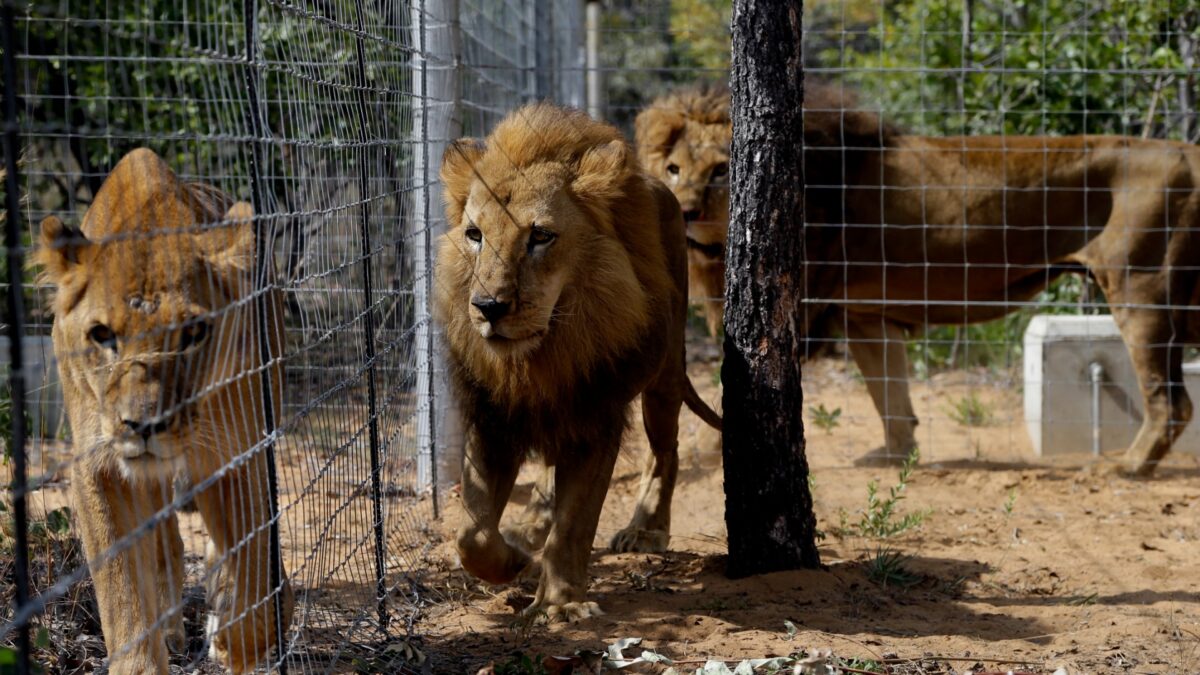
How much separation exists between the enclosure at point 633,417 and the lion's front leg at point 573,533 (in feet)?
0.36

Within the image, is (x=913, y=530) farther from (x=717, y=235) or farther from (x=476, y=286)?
(x=476, y=286)

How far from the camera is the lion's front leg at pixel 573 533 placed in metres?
4.40

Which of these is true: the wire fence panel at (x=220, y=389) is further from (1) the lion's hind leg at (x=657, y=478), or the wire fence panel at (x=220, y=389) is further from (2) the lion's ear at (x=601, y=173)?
(1) the lion's hind leg at (x=657, y=478)

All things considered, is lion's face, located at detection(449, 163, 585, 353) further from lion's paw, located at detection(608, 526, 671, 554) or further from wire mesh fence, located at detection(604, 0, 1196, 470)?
wire mesh fence, located at detection(604, 0, 1196, 470)

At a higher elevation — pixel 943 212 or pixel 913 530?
pixel 943 212

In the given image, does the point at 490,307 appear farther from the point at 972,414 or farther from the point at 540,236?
the point at 972,414

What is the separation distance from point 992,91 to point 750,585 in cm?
593

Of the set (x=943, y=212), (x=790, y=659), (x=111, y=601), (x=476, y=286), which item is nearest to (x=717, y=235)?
(x=943, y=212)

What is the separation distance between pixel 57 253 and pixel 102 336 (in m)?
0.24

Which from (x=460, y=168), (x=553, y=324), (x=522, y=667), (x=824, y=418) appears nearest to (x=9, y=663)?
(x=522, y=667)

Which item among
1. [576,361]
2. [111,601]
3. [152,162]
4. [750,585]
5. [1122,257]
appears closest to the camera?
[111,601]

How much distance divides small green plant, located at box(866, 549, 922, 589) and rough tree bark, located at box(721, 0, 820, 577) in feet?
0.87

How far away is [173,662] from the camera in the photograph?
408 cm

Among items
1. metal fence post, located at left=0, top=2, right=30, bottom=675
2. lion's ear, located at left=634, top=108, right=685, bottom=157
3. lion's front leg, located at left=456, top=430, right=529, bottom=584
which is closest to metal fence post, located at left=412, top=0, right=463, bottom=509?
lion's front leg, located at left=456, top=430, right=529, bottom=584
